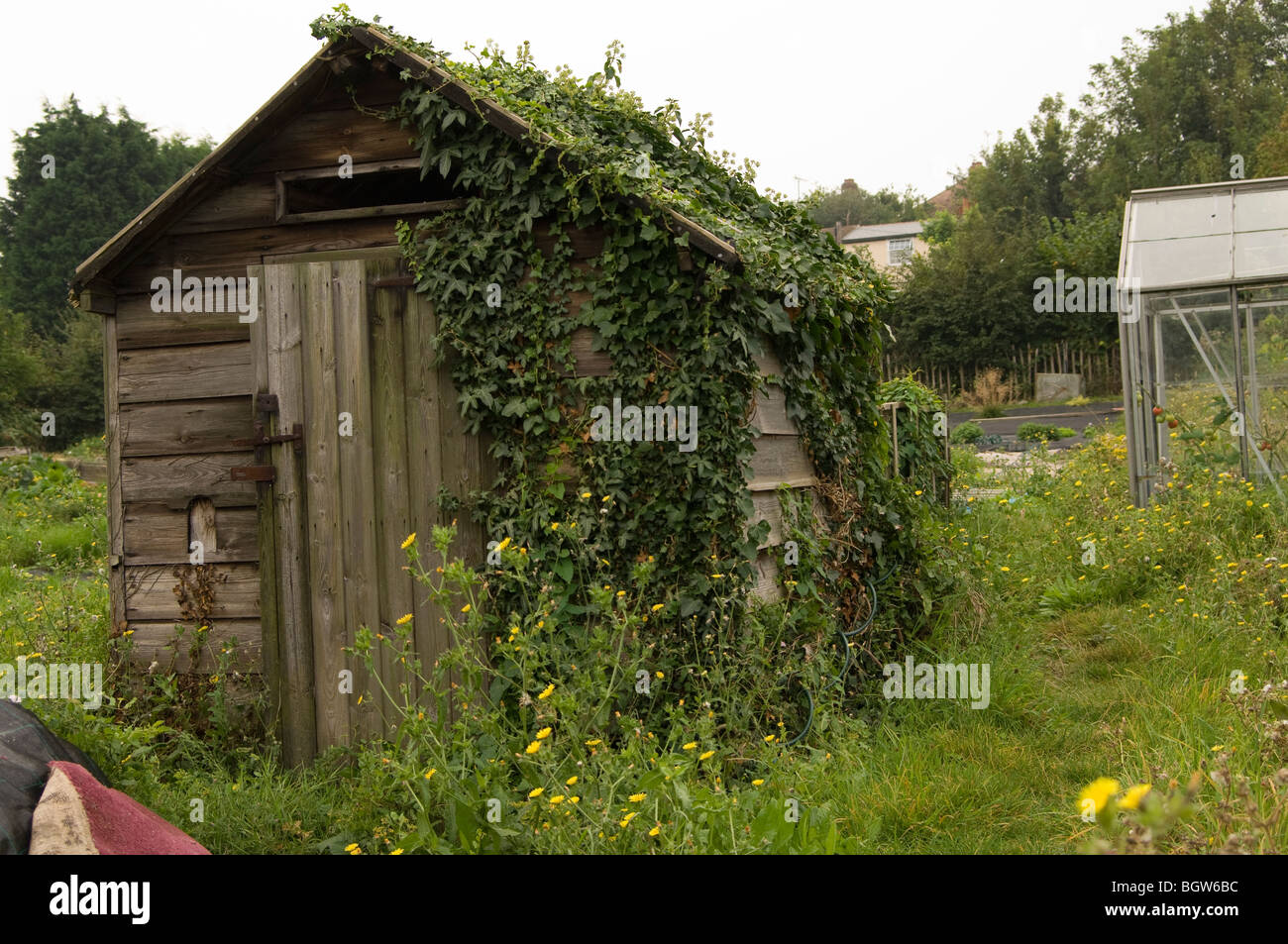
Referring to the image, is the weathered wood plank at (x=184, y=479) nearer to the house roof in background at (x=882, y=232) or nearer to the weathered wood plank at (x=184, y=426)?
the weathered wood plank at (x=184, y=426)

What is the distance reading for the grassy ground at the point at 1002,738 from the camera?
12.3 ft

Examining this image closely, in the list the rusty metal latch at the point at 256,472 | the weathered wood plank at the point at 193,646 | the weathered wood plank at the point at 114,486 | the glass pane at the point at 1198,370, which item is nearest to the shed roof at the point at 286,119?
the weathered wood plank at the point at 114,486

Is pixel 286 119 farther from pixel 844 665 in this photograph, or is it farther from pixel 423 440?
pixel 844 665

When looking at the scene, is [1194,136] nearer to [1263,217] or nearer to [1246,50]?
[1246,50]

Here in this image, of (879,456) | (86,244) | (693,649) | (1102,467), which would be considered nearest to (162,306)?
(693,649)

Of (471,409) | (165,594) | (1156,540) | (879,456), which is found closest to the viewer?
(471,409)

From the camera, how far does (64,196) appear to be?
39.2m

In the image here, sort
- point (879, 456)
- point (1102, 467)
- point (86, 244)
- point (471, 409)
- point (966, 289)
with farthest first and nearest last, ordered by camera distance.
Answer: point (86, 244) < point (966, 289) < point (1102, 467) < point (879, 456) < point (471, 409)

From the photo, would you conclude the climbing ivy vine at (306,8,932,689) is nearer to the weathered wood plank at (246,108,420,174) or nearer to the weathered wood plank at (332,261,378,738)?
the weathered wood plank at (246,108,420,174)

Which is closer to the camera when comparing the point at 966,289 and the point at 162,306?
the point at 162,306

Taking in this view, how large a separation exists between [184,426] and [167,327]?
0.62 meters

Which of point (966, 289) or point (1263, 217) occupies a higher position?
point (966, 289)

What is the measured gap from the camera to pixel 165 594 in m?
6.12

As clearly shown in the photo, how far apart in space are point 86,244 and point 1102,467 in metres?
39.4
